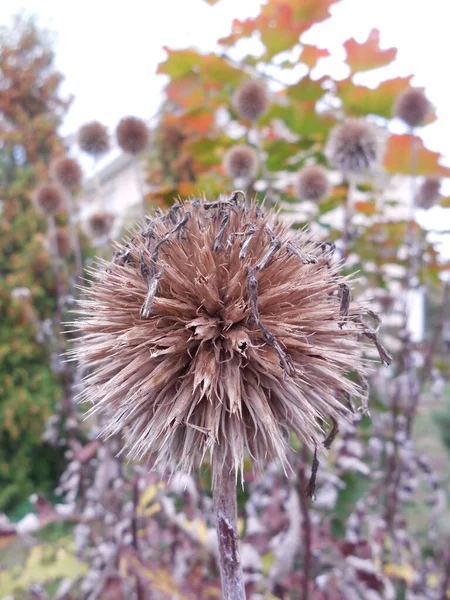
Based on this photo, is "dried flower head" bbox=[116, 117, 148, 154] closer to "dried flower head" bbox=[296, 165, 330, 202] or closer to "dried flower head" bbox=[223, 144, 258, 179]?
"dried flower head" bbox=[223, 144, 258, 179]

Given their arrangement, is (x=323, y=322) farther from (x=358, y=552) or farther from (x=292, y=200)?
(x=292, y=200)

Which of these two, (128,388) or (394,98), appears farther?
(394,98)

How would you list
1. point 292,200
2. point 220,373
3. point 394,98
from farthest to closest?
point 292,200 < point 394,98 < point 220,373

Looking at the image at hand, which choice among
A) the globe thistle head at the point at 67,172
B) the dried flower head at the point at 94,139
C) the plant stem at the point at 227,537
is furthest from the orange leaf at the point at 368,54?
the plant stem at the point at 227,537

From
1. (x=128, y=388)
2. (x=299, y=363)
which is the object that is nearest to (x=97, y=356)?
(x=128, y=388)

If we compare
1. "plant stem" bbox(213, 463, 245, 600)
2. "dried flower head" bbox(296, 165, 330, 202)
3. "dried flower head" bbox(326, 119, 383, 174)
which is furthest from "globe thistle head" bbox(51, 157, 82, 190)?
"plant stem" bbox(213, 463, 245, 600)

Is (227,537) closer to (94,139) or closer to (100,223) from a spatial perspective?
(100,223)

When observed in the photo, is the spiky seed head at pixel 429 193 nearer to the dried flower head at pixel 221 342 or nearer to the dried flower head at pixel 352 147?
the dried flower head at pixel 352 147
